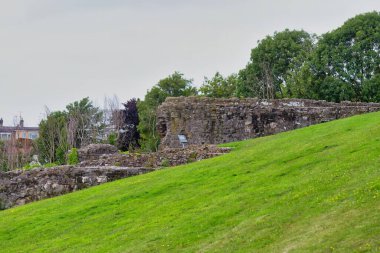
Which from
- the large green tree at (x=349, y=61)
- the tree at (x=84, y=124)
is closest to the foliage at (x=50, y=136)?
the tree at (x=84, y=124)

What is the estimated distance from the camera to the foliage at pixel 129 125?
269ft

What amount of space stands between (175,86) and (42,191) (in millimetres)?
56780

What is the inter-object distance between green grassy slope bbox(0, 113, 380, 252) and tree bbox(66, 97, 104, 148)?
5467cm

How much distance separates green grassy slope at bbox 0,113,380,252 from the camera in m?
12.6

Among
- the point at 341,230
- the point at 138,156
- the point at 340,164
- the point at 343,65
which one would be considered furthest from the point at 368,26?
the point at 341,230

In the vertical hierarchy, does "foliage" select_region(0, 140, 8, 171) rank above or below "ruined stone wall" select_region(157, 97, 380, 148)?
below

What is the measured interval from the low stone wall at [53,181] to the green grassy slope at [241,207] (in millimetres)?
3064

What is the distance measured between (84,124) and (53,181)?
61.8 m

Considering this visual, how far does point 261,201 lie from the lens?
611 inches

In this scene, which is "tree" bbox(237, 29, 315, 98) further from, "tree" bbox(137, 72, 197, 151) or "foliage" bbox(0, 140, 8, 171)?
"foliage" bbox(0, 140, 8, 171)

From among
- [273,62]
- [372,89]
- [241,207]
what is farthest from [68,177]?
[273,62]

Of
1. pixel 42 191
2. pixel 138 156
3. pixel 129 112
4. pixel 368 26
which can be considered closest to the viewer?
pixel 42 191

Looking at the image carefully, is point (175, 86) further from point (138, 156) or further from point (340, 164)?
point (340, 164)

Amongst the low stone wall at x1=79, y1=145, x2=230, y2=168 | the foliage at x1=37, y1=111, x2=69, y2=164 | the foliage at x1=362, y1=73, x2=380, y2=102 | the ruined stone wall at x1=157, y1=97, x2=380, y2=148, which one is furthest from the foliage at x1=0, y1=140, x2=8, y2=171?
the low stone wall at x1=79, y1=145, x2=230, y2=168
